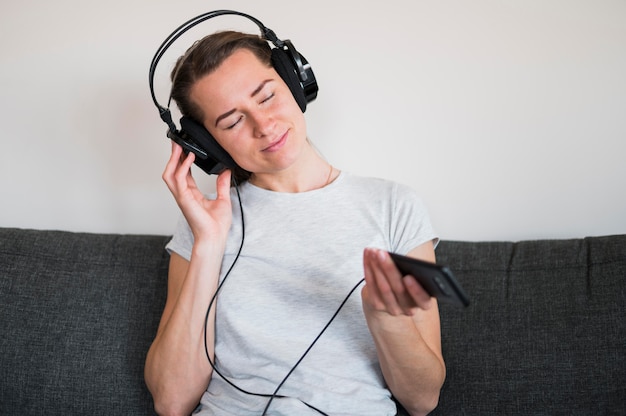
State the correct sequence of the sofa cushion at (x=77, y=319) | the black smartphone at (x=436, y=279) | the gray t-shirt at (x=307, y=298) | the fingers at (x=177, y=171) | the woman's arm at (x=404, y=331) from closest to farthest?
the black smartphone at (x=436, y=279)
the woman's arm at (x=404, y=331)
the gray t-shirt at (x=307, y=298)
the fingers at (x=177, y=171)
the sofa cushion at (x=77, y=319)

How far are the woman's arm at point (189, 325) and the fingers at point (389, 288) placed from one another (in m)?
0.44

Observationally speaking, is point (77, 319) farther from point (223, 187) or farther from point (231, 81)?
point (231, 81)

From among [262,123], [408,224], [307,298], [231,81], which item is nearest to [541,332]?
[408,224]

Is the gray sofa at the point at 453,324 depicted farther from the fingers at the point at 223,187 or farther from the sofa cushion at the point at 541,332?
the fingers at the point at 223,187

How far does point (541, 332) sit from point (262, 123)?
773mm

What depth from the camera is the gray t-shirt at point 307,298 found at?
53.3 inches

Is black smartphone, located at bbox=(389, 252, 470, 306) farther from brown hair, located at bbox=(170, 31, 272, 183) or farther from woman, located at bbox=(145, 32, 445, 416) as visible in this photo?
brown hair, located at bbox=(170, 31, 272, 183)

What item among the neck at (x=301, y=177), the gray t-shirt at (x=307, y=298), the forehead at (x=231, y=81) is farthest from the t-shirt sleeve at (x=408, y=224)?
the forehead at (x=231, y=81)

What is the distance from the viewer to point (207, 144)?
145 cm

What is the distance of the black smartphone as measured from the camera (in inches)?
37.0

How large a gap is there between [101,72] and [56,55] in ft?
0.49

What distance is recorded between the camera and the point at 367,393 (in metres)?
1.34

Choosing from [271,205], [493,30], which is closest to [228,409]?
[271,205]

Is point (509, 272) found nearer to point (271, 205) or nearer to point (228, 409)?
point (271, 205)
